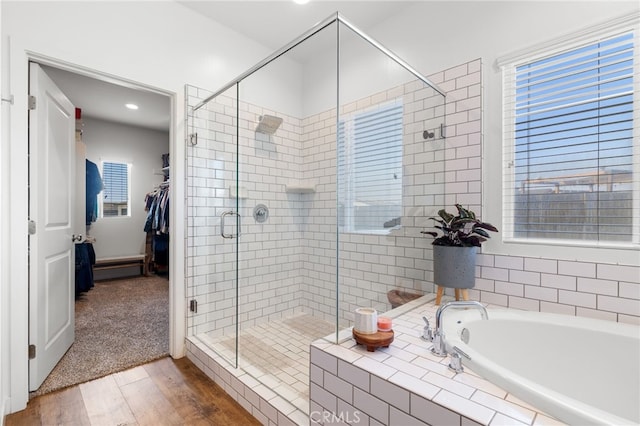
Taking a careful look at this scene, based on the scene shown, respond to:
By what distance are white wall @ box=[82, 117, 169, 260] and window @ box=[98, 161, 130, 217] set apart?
8 centimetres

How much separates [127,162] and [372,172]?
4811 millimetres

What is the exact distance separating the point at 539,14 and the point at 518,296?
1.72m

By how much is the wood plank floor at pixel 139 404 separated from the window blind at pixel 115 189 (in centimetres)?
383

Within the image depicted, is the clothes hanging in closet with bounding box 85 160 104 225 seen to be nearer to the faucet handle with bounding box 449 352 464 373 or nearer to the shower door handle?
the shower door handle

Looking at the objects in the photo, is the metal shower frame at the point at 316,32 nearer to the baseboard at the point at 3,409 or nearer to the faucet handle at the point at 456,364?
the faucet handle at the point at 456,364

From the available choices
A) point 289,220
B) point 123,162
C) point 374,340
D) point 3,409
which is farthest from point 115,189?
point 374,340

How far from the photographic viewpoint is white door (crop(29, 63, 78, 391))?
179 cm

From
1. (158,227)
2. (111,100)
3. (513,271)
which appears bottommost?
(513,271)

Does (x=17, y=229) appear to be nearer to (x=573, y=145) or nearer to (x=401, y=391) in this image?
(x=401, y=391)

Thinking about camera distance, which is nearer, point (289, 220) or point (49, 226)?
point (49, 226)

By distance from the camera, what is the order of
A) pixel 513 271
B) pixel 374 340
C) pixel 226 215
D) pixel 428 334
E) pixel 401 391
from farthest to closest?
pixel 226 215, pixel 513 271, pixel 428 334, pixel 374 340, pixel 401 391

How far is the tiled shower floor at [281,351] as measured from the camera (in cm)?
169

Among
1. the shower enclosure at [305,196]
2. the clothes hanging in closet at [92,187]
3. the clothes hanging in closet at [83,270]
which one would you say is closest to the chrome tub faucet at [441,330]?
the shower enclosure at [305,196]

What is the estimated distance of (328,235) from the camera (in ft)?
8.16
